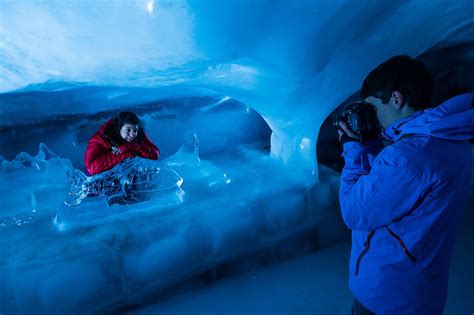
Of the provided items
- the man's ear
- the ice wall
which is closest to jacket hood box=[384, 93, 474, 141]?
the man's ear

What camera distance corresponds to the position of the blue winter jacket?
988mm

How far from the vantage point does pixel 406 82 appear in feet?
3.77

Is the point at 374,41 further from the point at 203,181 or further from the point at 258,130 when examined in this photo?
the point at 258,130

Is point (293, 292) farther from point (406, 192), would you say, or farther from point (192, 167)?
point (406, 192)

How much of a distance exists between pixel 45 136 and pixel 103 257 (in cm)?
170

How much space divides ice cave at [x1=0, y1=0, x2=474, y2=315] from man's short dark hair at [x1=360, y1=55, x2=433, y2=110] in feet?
2.53

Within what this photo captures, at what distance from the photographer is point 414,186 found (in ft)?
3.27

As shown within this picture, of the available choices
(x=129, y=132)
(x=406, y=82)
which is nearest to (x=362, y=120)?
(x=406, y=82)

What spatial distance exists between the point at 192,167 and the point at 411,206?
2138 millimetres

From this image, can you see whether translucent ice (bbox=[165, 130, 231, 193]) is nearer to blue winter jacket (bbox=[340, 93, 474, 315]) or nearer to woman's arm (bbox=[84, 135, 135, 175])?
woman's arm (bbox=[84, 135, 135, 175])

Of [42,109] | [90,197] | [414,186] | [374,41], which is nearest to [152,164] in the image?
[90,197]

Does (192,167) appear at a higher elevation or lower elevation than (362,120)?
lower

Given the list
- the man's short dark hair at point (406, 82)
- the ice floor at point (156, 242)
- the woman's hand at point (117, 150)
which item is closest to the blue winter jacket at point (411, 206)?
the man's short dark hair at point (406, 82)

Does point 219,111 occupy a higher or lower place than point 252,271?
higher
